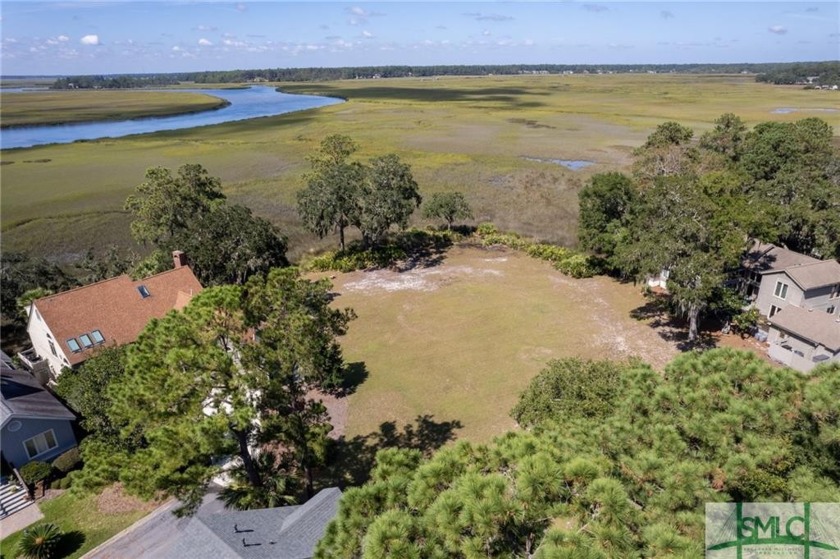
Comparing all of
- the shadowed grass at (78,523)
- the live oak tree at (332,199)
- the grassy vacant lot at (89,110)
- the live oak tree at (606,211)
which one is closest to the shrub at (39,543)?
the shadowed grass at (78,523)

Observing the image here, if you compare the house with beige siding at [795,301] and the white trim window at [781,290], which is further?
the white trim window at [781,290]

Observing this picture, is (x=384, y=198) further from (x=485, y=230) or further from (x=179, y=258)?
(x=179, y=258)

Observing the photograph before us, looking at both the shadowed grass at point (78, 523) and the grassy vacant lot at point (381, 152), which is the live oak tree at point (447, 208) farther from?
the shadowed grass at point (78, 523)

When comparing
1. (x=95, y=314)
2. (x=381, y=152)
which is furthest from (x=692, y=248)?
(x=381, y=152)

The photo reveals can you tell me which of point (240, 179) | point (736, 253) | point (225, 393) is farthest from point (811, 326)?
point (240, 179)

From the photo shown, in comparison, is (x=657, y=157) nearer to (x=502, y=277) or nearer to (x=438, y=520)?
(x=502, y=277)

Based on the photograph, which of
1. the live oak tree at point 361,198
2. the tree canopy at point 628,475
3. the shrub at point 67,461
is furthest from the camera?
the live oak tree at point 361,198
